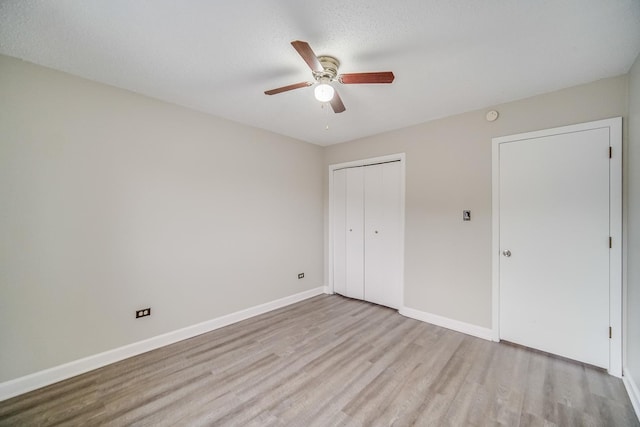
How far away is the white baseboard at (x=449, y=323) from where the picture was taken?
2.69 m

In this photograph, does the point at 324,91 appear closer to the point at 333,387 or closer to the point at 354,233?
the point at 333,387

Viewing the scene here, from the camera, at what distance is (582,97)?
7.25ft

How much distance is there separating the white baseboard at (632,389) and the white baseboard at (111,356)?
11.0 feet

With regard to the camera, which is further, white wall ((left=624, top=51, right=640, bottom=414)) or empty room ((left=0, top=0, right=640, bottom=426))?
white wall ((left=624, top=51, right=640, bottom=414))

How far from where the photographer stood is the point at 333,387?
6.36ft

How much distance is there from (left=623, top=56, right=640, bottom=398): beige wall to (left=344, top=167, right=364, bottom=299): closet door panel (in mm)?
2601

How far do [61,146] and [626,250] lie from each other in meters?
4.66

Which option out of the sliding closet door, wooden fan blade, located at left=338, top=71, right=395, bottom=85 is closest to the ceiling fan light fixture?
wooden fan blade, located at left=338, top=71, right=395, bottom=85

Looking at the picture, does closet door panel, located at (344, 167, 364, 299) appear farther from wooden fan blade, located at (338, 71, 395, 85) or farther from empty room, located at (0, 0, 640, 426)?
wooden fan blade, located at (338, 71, 395, 85)

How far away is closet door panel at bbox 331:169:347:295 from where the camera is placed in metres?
4.10

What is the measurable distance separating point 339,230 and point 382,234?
79 centimetres

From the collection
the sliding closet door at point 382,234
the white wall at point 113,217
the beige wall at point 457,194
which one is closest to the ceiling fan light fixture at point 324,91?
the white wall at point 113,217

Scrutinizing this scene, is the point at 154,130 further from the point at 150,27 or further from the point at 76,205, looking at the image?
the point at 150,27

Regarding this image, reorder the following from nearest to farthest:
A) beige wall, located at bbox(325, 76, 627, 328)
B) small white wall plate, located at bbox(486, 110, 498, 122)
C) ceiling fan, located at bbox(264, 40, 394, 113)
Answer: ceiling fan, located at bbox(264, 40, 394, 113), beige wall, located at bbox(325, 76, 627, 328), small white wall plate, located at bbox(486, 110, 498, 122)
